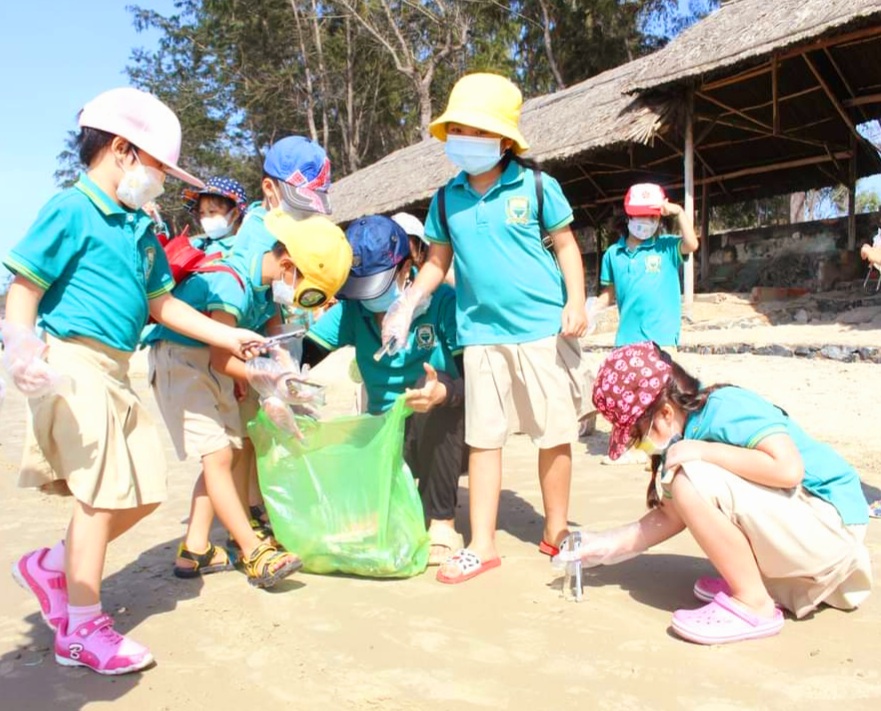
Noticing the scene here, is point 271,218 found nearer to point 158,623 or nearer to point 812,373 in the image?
point 158,623

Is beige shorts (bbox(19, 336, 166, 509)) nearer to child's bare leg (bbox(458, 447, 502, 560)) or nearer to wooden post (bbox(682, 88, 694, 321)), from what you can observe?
child's bare leg (bbox(458, 447, 502, 560))

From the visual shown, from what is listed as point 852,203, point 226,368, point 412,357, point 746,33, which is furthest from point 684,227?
point 852,203

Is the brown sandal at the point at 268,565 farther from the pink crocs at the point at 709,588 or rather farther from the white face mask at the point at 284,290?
the pink crocs at the point at 709,588

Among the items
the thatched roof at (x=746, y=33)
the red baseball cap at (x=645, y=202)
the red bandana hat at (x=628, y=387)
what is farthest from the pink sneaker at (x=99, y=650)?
the thatched roof at (x=746, y=33)

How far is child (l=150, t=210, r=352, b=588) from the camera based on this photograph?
2.79 meters

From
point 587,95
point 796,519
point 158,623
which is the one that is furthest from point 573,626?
point 587,95

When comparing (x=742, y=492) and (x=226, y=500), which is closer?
(x=742, y=492)

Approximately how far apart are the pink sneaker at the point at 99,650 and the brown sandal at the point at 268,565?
521 mm

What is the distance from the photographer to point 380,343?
320cm

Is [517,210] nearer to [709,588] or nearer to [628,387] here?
[628,387]

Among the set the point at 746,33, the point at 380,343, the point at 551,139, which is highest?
the point at 746,33

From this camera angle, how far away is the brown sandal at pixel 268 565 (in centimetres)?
267

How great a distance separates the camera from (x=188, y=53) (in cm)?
3212

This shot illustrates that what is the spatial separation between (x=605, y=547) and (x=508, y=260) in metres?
1.00
